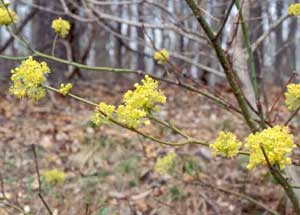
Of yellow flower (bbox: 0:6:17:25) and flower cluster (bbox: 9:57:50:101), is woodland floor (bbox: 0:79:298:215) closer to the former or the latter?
yellow flower (bbox: 0:6:17:25)

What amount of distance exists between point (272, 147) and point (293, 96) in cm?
47

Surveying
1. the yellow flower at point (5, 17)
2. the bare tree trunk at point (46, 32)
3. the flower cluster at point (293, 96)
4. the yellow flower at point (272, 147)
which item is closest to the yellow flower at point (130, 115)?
the yellow flower at point (272, 147)

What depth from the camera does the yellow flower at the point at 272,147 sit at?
1.11 metres

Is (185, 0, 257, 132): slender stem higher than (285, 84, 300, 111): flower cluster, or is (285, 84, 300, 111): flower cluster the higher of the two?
(185, 0, 257, 132): slender stem

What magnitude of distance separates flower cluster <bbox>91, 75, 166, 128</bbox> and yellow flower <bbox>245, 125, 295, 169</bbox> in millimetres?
358

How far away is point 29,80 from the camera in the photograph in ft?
4.84

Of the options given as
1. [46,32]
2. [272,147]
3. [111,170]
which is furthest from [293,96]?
[46,32]

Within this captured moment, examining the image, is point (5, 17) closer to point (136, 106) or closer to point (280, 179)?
point (136, 106)

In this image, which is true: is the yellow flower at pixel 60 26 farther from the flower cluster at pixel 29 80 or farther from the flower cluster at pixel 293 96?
Answer: the flower cluster at pixel 293 96

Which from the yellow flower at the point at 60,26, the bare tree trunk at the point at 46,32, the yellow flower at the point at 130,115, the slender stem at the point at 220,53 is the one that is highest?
the bare tree trunk at the point at 46,32

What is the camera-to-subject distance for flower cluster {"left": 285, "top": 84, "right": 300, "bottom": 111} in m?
1.53

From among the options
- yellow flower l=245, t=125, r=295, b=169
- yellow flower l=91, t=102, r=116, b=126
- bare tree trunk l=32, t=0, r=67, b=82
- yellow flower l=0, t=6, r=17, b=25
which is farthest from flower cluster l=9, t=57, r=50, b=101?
bare tree trunk l=32, t=0, r=67, b=82

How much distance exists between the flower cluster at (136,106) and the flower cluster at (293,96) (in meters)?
0.41

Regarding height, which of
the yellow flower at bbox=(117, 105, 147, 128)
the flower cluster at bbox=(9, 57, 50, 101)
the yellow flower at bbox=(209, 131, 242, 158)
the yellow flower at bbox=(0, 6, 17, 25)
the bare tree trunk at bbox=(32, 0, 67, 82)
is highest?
the bare tree trunk at bbox=(32, 0, 67, 82)
